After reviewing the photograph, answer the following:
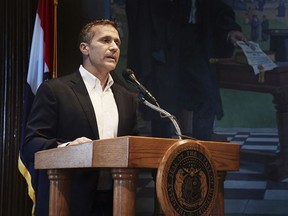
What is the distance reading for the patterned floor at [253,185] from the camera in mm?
3447

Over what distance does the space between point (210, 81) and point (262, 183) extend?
890mm

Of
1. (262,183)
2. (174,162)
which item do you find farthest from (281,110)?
(174,162)

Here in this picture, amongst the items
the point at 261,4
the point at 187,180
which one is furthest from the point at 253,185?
the point at 187,180

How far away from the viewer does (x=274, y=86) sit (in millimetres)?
3609

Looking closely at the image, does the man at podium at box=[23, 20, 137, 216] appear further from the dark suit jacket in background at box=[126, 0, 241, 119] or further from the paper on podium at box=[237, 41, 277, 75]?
the paper on podium at box=[237, 41, 277, 75]

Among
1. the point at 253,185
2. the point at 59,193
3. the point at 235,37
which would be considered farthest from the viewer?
the point at 235,37

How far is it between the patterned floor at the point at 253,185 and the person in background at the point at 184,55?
302 mm

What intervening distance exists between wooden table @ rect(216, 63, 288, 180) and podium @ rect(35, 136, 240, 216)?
1.55 meters

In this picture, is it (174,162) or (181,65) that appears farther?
(181,65)

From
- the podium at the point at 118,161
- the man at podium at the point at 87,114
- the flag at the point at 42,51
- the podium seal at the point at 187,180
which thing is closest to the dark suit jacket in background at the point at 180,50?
the flag at the point at 42,51

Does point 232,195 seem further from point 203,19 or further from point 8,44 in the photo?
point 8,44

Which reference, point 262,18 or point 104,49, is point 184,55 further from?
point 104,49

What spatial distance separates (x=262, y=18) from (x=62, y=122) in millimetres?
2015

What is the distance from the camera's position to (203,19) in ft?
12.8
